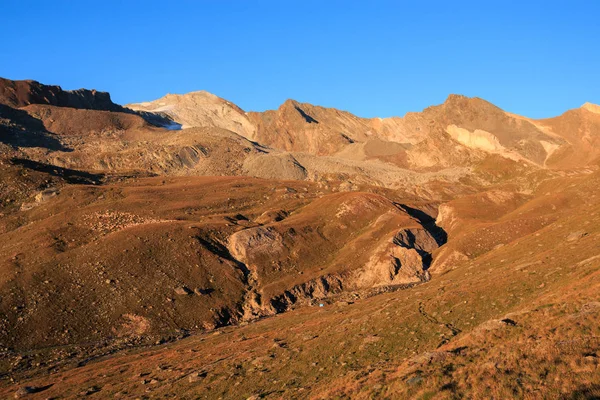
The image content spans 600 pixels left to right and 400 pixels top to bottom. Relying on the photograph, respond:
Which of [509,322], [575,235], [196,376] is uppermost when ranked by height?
[575,235]

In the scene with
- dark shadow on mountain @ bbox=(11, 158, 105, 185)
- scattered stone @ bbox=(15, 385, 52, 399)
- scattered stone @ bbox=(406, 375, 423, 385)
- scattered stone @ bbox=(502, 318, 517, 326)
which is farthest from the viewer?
dark shadow on mountain @ bbox=(11, 158, 105, 185)

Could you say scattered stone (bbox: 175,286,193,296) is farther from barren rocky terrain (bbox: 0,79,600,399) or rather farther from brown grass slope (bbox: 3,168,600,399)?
brown grass slope (bbox: 3,168,600,399)

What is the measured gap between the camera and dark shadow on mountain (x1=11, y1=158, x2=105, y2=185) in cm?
11706

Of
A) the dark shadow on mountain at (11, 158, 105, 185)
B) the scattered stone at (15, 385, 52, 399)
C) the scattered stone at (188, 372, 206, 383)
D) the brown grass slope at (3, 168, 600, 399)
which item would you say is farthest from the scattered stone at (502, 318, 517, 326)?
the dark shadow on mountain at (11, 158, 105, 185)

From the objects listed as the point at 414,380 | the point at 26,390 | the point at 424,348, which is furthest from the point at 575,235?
the point at 26,390

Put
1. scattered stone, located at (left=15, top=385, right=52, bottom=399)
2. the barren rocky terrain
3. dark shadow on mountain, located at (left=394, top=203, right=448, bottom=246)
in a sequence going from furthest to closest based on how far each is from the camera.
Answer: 1. dark shadow on mountain, located at (left=394, top=203, right=448, bottom=246)
2. scattered stone, located at (left=15, top=385, right=52, bottom=399)
3. the barren rocky terrain

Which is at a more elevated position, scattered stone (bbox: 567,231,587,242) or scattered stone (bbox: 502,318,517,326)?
scattered stone (bbox: 567,231,587,242)

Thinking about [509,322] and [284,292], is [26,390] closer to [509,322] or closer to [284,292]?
[284,292]

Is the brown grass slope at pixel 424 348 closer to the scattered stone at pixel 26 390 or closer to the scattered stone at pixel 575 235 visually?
the scattered stone at pixel 575 235

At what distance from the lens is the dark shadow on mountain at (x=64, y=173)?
11706 centimetres

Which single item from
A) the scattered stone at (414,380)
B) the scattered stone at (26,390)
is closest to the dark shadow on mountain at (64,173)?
the scattered stone at (26,390)

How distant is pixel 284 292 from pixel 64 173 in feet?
254

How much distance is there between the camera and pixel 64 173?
125 meters

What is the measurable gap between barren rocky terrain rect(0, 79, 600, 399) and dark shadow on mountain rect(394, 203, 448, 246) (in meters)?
0.80
